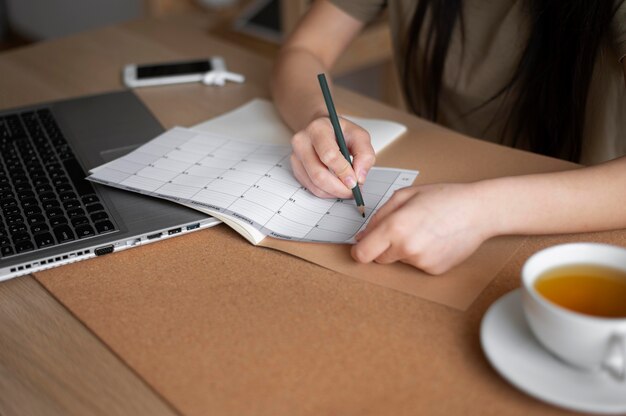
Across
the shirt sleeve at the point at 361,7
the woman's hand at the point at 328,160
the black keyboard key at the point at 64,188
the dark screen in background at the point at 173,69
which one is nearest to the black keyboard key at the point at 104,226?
the black keyboard key at the point at 64,188

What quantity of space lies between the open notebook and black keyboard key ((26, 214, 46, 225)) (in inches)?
3.9

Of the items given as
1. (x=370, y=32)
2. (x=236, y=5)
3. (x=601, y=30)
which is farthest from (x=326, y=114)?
(x=236, y=5)

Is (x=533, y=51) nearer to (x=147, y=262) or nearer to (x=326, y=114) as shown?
(x=326, y=114)

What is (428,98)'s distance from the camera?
4.42ft

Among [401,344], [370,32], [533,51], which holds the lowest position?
[370,32]

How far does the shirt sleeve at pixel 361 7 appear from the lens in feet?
4.18

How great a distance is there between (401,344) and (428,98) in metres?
0.78

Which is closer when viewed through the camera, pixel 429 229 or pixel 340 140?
pixel 429 229

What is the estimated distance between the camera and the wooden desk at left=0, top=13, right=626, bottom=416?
603 millimetres

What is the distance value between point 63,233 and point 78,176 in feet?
0.50

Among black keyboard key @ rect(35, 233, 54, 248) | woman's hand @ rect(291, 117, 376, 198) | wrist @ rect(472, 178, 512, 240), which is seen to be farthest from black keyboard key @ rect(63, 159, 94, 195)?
wrist @ rect(472, 178, 512, 240)

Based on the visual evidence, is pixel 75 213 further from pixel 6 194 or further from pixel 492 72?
pixel 492 72

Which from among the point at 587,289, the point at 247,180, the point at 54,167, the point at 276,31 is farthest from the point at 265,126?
the point at 276,31

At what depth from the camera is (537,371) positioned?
1.95ft
